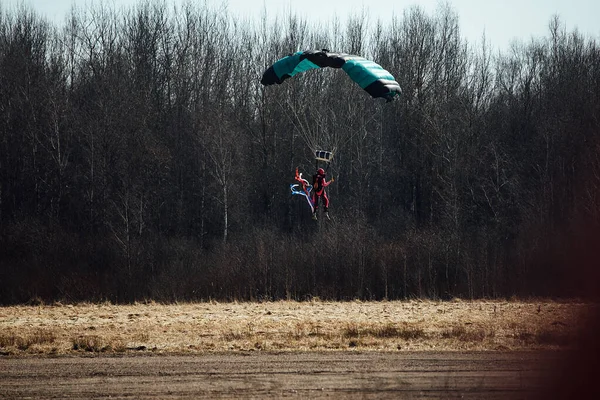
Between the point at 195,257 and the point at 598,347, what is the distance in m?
21.2

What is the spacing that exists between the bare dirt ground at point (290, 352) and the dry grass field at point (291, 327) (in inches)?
1.4

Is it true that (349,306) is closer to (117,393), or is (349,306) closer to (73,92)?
(117,393)

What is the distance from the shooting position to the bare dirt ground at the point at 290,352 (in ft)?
41.8

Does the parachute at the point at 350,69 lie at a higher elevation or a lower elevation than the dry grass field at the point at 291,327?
higher

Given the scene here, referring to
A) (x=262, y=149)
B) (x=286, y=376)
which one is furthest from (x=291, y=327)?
(x=262, y=149)

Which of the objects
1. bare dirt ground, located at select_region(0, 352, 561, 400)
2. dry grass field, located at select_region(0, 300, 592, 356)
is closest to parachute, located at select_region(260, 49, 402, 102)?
dry grass field, located at select_region(0, 300, 592, 356)

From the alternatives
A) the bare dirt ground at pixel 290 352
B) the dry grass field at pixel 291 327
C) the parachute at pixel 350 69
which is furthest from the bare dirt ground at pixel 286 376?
the parachute at pixel 350 69

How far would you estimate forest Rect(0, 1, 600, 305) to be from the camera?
3606cm

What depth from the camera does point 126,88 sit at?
47188 mm

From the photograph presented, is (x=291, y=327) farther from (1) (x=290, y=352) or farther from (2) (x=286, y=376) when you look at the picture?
(2) (x=286, y=376)

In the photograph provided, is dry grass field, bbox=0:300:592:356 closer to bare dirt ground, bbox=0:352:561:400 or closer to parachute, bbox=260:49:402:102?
bare dirt ground, bbox=0:352:561:400

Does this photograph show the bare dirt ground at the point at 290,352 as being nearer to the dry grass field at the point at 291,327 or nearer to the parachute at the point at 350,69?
the dry grass field at the point at 291,327

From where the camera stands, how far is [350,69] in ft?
70.0

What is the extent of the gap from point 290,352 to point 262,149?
31.8 m
